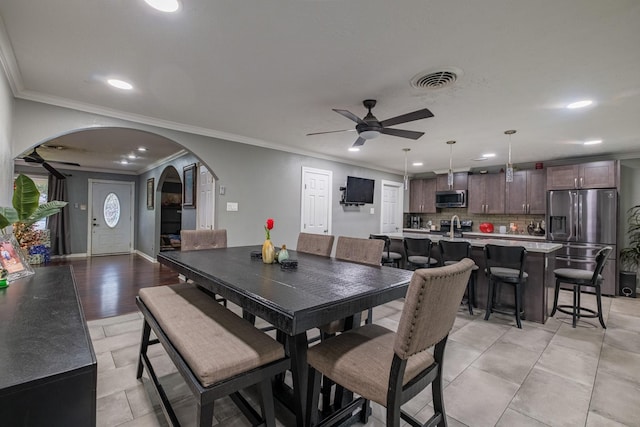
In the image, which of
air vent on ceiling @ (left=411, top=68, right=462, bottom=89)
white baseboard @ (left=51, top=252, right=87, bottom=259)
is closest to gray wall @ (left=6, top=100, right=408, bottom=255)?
air vent on ceiling @ (left=411, top=68, right=462, bottom=89)

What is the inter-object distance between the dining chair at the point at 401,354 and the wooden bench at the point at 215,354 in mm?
225

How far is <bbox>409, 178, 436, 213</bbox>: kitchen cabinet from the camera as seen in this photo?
7.23 meters

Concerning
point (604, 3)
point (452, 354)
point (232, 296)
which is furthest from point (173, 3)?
point (452, 354)

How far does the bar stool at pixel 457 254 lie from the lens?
3572 mm

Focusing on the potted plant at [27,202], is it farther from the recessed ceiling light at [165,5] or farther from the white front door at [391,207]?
the white front door at [391,207]

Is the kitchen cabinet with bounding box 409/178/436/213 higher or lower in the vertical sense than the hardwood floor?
higher

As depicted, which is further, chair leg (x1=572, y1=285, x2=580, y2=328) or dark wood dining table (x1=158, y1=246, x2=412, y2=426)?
chair leg (x1=572, y1=285, x2=580, y2=328)

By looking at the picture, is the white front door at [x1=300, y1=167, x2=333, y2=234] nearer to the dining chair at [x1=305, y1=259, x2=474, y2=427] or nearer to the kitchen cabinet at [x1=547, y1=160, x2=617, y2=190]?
the dining chair at [x1=305, y1=259, x2=474, y2=427]

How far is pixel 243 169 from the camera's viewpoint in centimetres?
436

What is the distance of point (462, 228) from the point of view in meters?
6.62

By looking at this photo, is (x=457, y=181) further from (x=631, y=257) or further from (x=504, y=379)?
(x=504, y=379)

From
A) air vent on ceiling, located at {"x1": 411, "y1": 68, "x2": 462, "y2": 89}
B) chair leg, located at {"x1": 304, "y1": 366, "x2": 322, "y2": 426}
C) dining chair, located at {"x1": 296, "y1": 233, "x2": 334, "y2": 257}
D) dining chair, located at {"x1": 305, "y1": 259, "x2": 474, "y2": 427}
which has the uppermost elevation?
air vent on ceiling, located at {"x1": 411, "y1": 68, "x2": 462, "y2": 89}

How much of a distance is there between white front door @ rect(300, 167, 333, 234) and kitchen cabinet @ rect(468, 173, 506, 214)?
3.34 m

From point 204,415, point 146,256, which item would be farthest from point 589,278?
point 146,256
